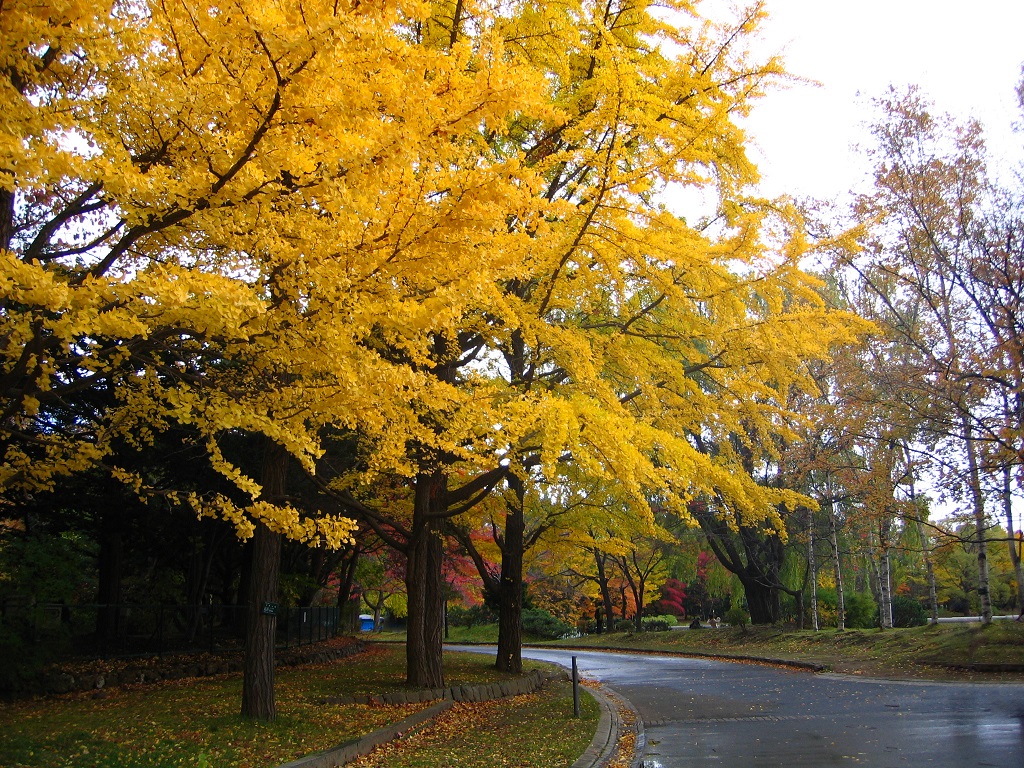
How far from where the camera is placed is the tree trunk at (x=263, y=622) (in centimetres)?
873

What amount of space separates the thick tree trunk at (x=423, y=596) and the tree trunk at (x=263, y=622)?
3.07 meters

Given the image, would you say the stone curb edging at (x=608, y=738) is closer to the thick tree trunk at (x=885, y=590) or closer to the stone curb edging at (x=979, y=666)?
the stone curb edging at (x=979, y=666)

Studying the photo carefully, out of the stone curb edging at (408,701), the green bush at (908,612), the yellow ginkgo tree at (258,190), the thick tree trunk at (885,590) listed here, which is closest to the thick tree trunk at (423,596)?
the stone curb edging at (408,701)

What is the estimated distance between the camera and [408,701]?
11070 mm

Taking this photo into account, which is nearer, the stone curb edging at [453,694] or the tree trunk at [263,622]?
the tree trunk at [263,622]

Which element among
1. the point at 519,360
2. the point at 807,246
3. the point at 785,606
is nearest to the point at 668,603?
the point at 785,606

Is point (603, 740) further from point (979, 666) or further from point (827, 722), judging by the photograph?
point (979, 666)

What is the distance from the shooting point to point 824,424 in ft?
52.2

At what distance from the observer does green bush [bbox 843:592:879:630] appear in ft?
94.8

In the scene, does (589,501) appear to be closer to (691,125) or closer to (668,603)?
(691,125)

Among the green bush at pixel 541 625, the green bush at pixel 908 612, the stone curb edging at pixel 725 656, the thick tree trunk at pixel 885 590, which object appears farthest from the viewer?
the green bush at pixel 541 625

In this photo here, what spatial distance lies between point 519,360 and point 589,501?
11.1ft

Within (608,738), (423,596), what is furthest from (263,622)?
(608,738)

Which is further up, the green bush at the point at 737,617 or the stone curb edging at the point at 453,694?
the stone curb edging at the point at 453,694
